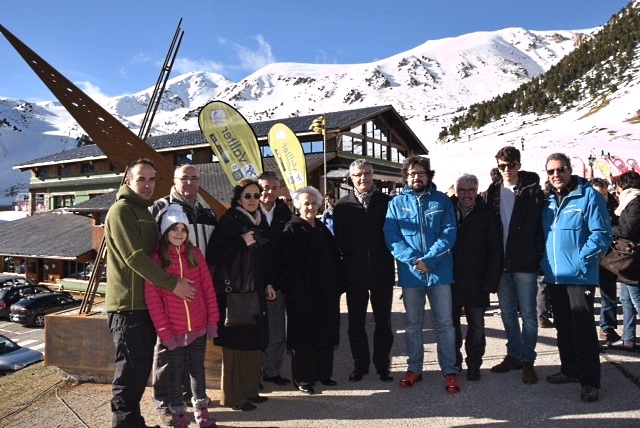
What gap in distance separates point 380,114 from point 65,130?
16578 cm

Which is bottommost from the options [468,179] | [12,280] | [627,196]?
[12,280]

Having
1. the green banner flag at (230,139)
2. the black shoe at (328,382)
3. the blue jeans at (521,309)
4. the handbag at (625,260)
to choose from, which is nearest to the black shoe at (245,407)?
the black shoe at (328,382)

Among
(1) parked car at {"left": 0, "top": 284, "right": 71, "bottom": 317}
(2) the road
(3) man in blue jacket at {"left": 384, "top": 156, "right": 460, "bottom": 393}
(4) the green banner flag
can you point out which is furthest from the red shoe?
(1) parked car at {"left": 0, "top": 284, "right": 71, "bottom": 317}

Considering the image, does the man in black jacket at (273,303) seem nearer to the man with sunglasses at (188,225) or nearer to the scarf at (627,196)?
the man with sunglasses at (188,225)

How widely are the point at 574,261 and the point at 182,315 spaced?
9.17 ft

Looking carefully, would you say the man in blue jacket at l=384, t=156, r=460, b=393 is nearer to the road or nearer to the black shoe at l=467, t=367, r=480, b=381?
the black shoe at l=467, t=367, r=480, b=381

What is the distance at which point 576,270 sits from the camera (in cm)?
316

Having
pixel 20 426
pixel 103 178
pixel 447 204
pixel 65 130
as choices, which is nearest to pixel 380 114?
pixel 103 178

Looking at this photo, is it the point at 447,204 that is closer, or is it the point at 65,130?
the point at 447,204

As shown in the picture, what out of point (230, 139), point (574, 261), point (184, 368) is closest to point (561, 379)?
point (574, 261)

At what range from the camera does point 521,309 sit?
139 inches

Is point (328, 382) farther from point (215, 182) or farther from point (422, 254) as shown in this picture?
point (215, 182)

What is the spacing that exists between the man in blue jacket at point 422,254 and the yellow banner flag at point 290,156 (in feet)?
17.6

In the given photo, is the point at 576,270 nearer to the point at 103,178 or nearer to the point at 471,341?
the point at 471,341
